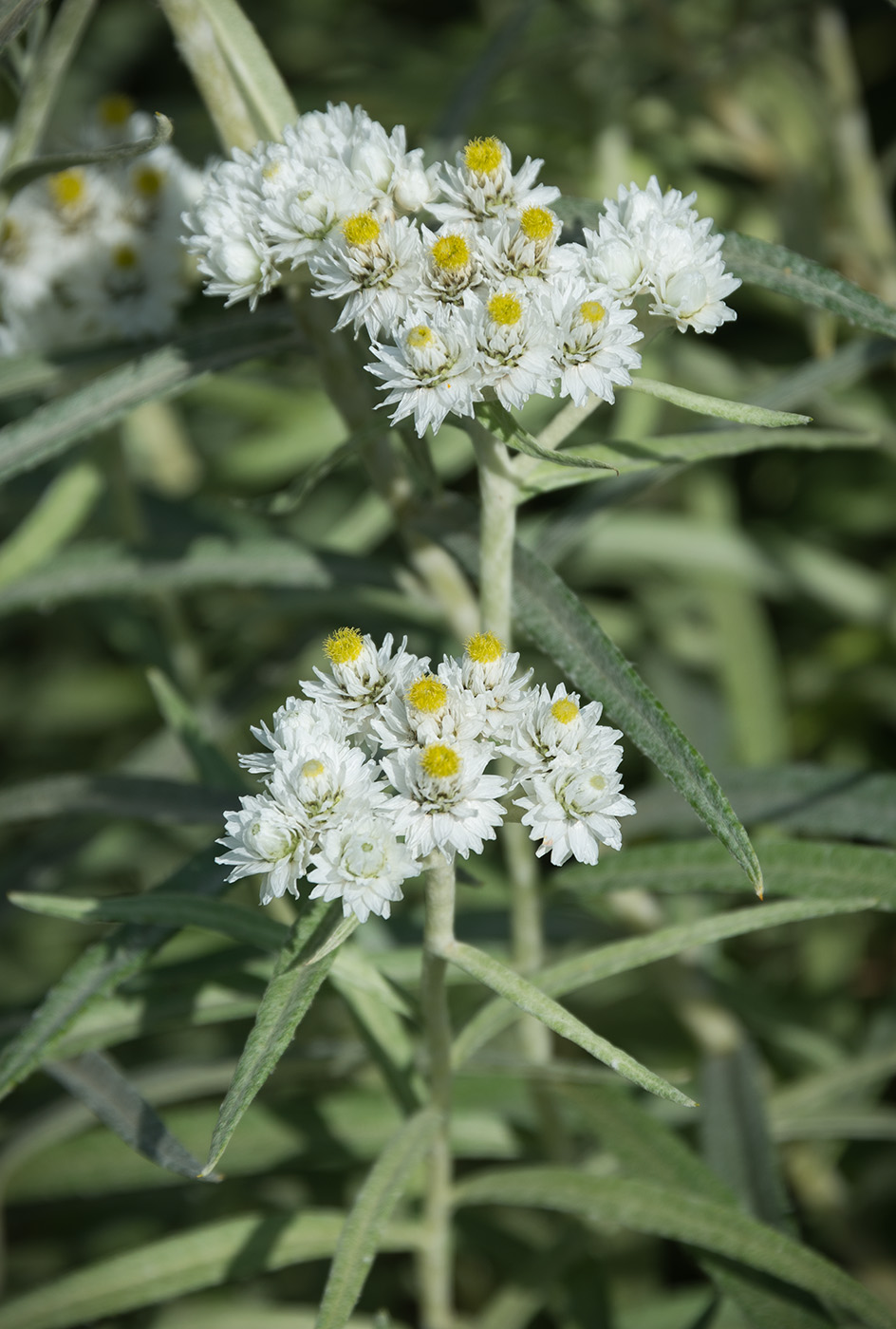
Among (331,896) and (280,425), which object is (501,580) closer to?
(331,896)

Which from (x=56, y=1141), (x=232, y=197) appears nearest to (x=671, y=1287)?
(x=56, y=1141)

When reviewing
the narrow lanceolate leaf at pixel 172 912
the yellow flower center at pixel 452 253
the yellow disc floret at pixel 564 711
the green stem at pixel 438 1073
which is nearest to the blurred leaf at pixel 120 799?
the narrow lanceolate leaf at pixel 172 912

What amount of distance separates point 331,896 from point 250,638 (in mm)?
1536

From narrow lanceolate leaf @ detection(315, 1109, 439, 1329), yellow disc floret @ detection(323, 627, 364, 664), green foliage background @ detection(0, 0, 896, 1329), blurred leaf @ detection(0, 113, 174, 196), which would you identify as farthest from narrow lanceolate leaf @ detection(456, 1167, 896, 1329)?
blurred leaf @ detection(0, 113, 174, 196)

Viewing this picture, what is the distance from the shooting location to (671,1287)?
186 centimetres

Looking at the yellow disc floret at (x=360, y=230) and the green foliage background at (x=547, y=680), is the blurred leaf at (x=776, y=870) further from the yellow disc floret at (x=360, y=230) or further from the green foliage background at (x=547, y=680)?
the yellow disc floret at (x=360, y=230)

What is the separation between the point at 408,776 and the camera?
29.3 inches

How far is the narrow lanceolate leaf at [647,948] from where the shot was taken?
0.93 metres

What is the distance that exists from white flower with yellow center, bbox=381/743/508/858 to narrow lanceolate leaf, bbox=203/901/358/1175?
0.28ft

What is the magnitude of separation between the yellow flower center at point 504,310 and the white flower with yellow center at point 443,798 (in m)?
0.29

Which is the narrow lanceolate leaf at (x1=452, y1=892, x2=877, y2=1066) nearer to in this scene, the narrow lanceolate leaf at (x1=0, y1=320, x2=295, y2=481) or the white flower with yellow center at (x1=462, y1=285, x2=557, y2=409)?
the white flower with yellow center at (x1=462, y1=285, x2=557, y2=409)

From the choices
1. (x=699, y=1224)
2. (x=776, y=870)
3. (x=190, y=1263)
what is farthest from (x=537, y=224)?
(x=190, y=1263)

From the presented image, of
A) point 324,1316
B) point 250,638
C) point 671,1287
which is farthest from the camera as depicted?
point 250,638

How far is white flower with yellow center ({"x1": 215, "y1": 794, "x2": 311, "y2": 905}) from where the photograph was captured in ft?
2.42
